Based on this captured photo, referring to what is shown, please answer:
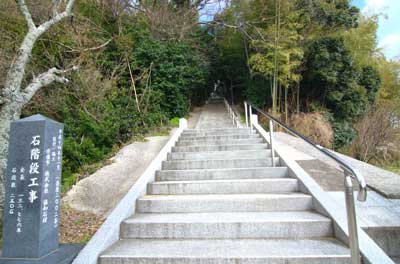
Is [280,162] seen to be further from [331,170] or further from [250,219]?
[250,219]

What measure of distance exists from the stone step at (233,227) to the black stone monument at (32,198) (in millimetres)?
591

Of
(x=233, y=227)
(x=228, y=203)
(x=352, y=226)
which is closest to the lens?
(x=352, y=226)

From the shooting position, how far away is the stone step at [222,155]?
12.2 ft

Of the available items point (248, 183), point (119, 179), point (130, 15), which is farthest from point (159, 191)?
point (130, 15)

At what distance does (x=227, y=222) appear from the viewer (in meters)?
2.15

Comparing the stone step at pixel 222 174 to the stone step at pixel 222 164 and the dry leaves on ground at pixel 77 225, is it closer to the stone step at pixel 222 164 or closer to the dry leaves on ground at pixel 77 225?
the stone step at pixel 222 164

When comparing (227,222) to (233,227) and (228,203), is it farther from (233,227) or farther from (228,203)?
(228,203)

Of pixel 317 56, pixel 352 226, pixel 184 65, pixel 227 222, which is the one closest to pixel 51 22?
pixel 227 222

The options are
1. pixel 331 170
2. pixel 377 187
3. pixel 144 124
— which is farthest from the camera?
pixel 144 124

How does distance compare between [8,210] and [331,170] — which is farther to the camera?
[331,170]

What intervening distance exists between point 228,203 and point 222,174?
0.65 meters

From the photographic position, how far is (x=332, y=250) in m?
1.84

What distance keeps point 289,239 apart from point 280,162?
139 cm

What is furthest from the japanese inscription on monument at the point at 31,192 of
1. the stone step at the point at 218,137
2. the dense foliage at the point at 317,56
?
the dense foliage at the point at 317,56
